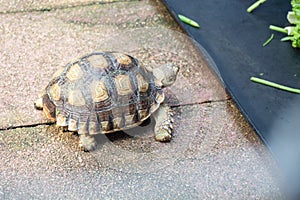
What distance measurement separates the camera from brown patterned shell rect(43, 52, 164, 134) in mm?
2688

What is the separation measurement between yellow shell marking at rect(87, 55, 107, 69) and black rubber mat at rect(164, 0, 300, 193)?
848 millimetres

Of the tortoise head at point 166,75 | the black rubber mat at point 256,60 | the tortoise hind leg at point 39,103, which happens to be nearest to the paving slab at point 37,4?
the black rubber mat at point 256,60

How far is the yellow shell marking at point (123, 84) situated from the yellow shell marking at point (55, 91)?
32 cm

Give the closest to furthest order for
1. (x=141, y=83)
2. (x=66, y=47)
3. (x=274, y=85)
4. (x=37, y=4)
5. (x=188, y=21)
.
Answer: (x=141, y=83), (x=274, y=85), (x=66, y=47), (x=188, y=21), (x=37, y=4)

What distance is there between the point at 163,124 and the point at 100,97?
415mm

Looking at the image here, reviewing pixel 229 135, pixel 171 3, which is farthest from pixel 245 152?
pixel 171 3

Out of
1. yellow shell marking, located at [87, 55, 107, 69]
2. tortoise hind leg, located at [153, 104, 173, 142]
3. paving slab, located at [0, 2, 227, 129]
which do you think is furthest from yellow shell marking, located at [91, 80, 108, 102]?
paving slab, located at [0, 2, 227, 129]

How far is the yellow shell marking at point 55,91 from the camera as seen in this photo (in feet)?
9.02

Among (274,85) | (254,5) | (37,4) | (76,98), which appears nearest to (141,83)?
(76,98)

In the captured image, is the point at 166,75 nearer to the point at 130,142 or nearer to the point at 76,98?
the point at 130,142

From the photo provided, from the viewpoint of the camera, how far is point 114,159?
2.76 metres

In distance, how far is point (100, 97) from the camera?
Result: 2.68 m

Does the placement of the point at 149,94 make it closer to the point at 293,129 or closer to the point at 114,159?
the point at 114,159

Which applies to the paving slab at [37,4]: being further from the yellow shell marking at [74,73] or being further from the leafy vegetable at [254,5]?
the yellow shell marking at [74,73]
